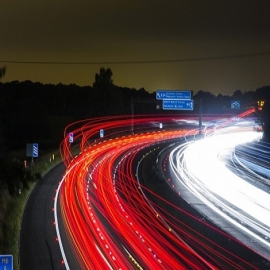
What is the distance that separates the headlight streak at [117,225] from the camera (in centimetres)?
2058

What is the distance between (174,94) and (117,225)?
28608 millimetres

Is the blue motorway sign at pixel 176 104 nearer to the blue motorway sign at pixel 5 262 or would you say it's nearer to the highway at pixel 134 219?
the highway at pixel 134 219

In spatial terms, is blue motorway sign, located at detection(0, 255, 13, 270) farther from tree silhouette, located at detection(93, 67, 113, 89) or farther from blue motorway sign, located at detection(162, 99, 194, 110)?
tree silhouette, located at detection(93, 67, 113, 89)

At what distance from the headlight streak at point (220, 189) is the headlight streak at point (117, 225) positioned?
2788 mm

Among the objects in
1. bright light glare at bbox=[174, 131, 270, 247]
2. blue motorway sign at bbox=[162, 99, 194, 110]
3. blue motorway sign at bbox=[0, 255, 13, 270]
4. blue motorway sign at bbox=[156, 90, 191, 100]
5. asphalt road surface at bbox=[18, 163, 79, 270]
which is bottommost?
bright light glare at bbox=[174, 131, 270, 247]

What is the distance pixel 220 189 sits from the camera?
38219mm

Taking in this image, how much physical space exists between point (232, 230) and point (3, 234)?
848 centimetres

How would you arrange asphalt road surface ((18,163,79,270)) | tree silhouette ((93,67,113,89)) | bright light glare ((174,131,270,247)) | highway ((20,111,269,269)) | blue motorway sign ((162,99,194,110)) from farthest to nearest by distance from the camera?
tree silhouette ((93,67,113,89)) → blue motorway sign ((162,99,194,110)) → bright light glare ((174,131,270,247)) → asphalt road surface ((18,163,79,270)) → highway ((20,111,269,269))

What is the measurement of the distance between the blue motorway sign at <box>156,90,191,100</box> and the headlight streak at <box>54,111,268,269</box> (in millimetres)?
5693

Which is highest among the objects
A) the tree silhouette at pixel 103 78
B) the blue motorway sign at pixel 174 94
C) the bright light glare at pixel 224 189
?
the tree silhouette at pixel 103 78

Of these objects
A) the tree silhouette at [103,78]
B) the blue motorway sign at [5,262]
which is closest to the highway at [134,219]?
the blue motorway sign at [5,262]

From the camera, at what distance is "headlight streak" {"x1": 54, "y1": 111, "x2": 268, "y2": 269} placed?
67.5ft

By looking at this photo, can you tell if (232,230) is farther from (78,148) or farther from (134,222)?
(78,148)

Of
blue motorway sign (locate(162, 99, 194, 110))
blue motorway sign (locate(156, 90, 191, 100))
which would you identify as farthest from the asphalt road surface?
blue motorway sign (locate(162, 99, 194, 110))
